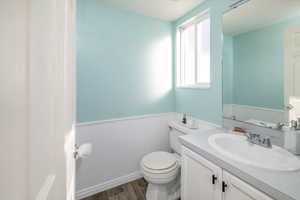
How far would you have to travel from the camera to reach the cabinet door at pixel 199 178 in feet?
3.06

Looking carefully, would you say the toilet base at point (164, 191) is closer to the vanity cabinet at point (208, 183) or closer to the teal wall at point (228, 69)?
the vanity cabinet at point (208, 183)

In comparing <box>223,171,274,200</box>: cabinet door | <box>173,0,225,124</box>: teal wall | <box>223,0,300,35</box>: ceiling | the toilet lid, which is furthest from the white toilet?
<box>223,0,300,35</box>: ceiling

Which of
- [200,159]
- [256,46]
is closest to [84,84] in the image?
[200,159]

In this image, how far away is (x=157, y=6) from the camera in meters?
1.74

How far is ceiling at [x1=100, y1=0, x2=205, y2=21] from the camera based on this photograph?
65.1 inches

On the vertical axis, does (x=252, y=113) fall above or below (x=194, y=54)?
below

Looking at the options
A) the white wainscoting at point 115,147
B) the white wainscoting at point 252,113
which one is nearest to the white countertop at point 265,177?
the white wainscoting at point 252,113

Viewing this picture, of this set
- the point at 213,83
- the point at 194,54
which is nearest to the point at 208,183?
the point at 213,83

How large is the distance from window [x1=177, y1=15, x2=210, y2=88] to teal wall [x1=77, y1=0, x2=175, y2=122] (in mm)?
183

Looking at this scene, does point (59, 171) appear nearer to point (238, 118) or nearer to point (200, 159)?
point (200, 159)

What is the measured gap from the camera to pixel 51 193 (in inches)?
16.5

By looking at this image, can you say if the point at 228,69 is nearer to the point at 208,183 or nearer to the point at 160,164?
the point at 208,183

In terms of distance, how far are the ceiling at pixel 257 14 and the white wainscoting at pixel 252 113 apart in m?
0.73

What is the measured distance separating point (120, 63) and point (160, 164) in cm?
130
